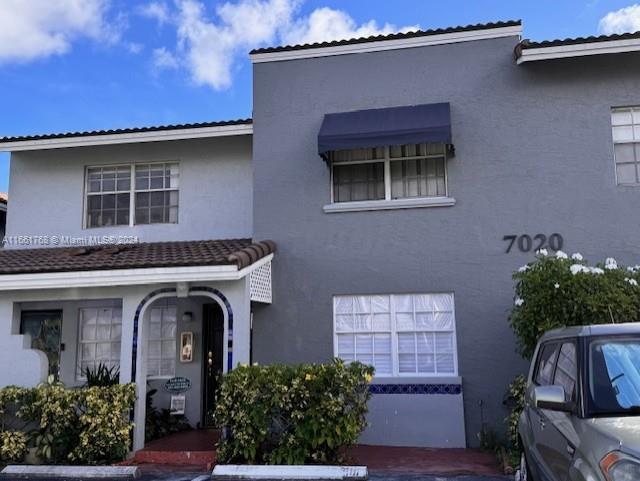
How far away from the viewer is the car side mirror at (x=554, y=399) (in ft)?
13.4

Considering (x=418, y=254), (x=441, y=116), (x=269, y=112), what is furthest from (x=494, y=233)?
(x=269, y=112)

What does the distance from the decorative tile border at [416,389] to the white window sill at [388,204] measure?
2.80m

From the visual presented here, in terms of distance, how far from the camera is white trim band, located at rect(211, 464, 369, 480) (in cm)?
760

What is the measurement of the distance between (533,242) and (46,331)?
29.0 ft

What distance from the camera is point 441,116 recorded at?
10000 mm

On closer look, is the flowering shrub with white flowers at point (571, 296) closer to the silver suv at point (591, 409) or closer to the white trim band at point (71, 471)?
the silver suv at point (591, 409)

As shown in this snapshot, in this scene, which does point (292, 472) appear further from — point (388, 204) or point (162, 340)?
point (162, 340)

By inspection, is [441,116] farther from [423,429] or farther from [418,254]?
[423,429]

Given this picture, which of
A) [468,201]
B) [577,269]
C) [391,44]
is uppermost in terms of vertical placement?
[391,44]

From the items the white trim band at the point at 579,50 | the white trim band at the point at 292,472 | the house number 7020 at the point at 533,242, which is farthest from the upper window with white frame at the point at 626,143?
the white trim band at the point at 292,472

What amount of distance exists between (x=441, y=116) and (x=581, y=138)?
2.21 meters

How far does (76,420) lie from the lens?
8781 mm

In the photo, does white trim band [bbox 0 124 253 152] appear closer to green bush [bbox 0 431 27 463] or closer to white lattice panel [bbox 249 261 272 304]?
white lattice panel [bbox 249 261 272 304]

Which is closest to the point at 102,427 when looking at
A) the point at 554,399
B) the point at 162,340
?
the point at 162,340
